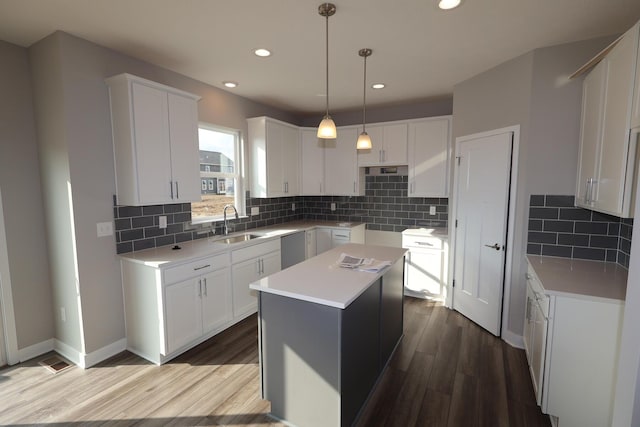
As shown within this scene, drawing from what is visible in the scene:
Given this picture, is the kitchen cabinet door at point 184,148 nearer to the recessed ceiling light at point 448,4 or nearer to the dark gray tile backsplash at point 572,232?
the recessed ceiling light at point 448,4

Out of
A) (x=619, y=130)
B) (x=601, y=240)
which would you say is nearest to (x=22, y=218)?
(x=619, y=130)

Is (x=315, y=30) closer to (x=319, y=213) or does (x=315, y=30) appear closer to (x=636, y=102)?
(x=636, y=102)

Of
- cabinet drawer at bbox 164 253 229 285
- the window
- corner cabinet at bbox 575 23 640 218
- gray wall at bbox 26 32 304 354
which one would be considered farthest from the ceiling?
cabinet drawer at bbox 164 253 229 285

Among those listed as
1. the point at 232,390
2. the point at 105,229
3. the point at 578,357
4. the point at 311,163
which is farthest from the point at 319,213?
the point at 578,357

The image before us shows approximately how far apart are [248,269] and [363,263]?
1531 mm

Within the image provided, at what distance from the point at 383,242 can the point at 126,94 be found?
12.3 feet

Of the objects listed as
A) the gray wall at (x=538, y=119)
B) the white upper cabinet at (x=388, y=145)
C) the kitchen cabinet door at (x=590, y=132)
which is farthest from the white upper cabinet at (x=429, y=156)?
the kitchen cabinet door at (x=590, y=132)

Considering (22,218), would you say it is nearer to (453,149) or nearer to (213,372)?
(213,372)

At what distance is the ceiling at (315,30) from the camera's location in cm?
200

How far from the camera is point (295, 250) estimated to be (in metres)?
4.31

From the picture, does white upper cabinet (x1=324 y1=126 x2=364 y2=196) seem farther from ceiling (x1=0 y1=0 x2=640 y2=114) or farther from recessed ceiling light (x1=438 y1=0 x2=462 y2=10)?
recessed ceiling light (x1=438 y1=0 x2=462 y2=10)

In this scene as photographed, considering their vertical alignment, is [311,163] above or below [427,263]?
above

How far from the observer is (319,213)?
17.6 feet

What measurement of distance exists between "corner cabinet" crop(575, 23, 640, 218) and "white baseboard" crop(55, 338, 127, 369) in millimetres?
3884
